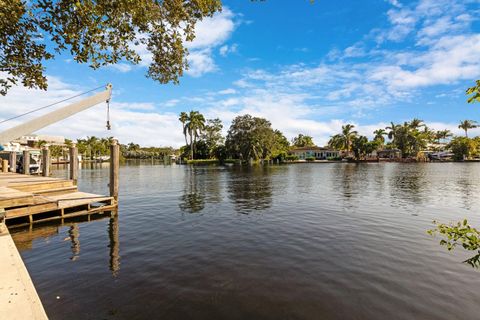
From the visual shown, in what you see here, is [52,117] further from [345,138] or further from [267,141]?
[345,138]

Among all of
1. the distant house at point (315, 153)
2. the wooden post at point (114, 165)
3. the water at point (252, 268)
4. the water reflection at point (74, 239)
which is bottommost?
the water at point (252, 268)

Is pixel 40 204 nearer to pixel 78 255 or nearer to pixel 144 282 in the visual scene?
pixel 78 255

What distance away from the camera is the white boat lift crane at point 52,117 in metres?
12.0

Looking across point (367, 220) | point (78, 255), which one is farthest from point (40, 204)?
point (367, 220)

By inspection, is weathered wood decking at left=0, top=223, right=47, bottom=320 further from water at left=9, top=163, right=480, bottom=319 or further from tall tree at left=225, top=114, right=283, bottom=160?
tall tree at left=225, top=114, right=283, bottom=160

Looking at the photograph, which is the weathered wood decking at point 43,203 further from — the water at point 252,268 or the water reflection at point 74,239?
the water reflection at point 74,239

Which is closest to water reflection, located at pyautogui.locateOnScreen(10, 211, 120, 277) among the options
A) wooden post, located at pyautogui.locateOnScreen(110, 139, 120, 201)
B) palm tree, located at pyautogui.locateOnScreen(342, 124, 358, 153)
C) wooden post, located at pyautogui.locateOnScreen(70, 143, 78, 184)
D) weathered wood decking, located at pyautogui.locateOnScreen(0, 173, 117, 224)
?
weathered wood decking, located at pyautogui.locateOnScreen(0, 173, 117, 224)

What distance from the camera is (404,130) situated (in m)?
103

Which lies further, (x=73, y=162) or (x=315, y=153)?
(x=315, y=153)

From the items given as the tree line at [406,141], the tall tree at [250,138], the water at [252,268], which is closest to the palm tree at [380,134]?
the tree line at [406,141]

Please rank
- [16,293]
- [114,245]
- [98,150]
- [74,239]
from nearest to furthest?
[16,293], [114,245], [74,239], [98,150]

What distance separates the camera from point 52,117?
14953mm

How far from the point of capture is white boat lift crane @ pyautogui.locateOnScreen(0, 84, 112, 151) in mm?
12000

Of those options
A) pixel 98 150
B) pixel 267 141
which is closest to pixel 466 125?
pixel 267 141
